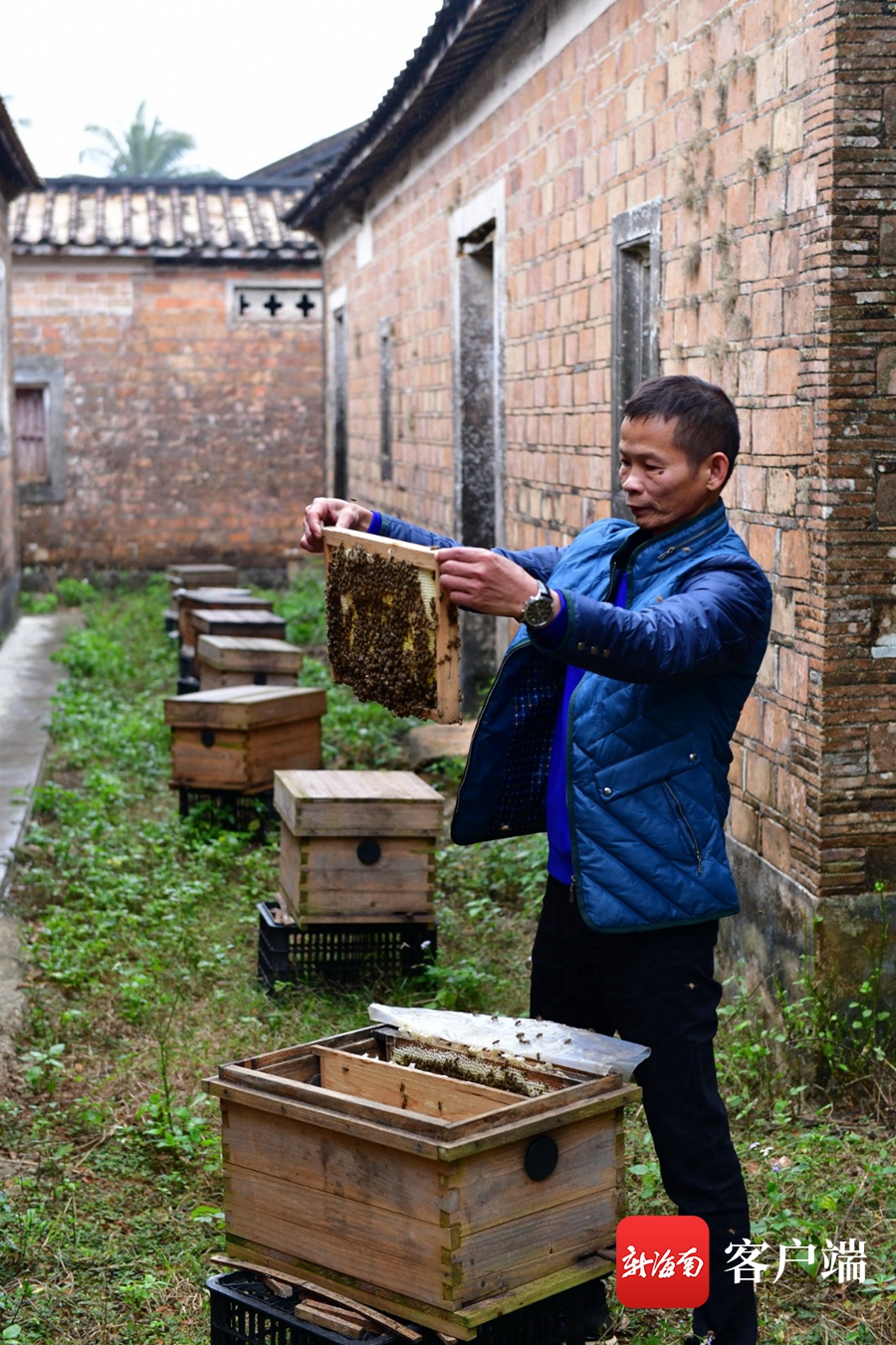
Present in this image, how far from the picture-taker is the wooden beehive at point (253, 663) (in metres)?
8.77

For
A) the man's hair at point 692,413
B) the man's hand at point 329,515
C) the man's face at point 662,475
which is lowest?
the man's hand at point 329,515

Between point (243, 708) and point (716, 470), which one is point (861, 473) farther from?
point (243, 708)

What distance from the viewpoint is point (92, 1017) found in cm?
546

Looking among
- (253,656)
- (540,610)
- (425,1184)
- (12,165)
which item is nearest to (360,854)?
(425,1184)

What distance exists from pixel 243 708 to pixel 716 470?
15.7 feet

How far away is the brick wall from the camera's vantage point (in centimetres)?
440

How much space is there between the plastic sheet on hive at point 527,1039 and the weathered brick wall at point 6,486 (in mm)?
12153

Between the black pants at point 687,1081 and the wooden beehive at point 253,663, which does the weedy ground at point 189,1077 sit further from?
the wooden beehive at point 253,663

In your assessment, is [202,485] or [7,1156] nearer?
[7,1156]

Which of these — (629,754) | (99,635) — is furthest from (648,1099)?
(99,635)

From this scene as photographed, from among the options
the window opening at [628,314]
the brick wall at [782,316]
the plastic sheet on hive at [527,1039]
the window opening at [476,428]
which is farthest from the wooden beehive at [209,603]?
the plastic sheet on hive at [527,1039]

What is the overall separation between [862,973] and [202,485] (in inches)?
629

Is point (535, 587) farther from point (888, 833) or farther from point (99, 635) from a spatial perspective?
point (99, 635)

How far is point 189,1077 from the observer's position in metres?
4.92
